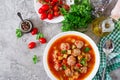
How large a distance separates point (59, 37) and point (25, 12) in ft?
0.70

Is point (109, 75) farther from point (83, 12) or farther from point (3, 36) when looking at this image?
point (3, 36)

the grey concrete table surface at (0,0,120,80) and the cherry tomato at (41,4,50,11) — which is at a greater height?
the cherry tomato at (41,4,50,11)

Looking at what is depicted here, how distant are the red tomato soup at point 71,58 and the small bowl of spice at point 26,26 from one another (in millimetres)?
150

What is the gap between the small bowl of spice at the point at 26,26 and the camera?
1734mm

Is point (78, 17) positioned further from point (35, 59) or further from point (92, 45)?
point (35, 59)

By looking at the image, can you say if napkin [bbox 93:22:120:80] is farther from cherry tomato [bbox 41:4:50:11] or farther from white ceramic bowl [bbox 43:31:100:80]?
cherry tomato [bbox 41:4:50:11]

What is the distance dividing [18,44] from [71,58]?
28 centimetres

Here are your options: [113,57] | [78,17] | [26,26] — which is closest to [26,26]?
[26,26]

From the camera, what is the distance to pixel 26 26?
1733 mm

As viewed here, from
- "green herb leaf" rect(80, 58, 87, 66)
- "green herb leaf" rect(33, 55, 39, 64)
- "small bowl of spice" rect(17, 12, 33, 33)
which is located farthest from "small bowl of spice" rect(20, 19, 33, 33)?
"green herb leaf" rect(80, 58, 87, 66)

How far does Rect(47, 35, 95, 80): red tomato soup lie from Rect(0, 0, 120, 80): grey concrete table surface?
0.09 m

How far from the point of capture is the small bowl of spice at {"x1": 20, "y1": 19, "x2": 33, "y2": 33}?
1734 millimetres

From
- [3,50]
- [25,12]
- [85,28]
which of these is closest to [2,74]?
[3,50]

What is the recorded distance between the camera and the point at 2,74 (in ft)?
5.78
